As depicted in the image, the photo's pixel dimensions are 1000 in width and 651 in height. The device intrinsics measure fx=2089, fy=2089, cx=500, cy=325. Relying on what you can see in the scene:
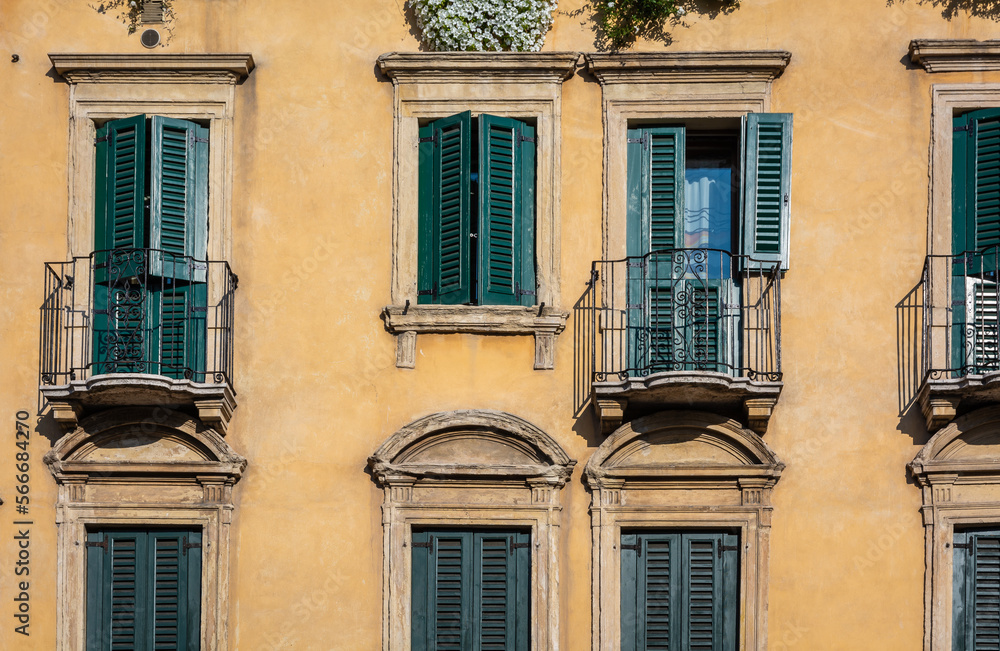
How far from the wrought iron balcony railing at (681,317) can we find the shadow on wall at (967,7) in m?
2.76

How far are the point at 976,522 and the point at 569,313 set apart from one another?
3768mm

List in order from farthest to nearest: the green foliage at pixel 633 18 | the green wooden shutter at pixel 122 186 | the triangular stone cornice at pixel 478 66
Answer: the green foliage at pixel 633 18 → the triangular stone cornice at pixel 478 66 → the green wooden shutter at pixel 122 186

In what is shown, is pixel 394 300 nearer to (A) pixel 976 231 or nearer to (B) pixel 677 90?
(B) pixel 677 90

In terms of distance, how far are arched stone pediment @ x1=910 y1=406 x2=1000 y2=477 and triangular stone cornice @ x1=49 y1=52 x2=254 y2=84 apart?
21.9ft

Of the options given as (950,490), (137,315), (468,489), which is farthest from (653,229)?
(137,315)

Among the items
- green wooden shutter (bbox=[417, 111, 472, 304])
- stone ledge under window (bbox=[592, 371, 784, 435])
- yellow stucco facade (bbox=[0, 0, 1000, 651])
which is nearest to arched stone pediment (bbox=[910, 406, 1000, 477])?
yellow stucco facade (bbox=[0, 0, 1000, 651])

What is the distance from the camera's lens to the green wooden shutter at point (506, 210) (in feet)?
58.2

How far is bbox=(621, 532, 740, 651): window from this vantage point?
56.1 ft

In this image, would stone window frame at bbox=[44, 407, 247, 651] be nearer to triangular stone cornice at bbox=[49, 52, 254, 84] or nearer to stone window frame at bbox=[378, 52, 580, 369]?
stone window frame at bbox=[378, 52, 580, 369]

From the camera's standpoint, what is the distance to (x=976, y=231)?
17.8 metres

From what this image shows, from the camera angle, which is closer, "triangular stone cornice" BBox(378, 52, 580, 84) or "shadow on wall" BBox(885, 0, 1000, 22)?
"triangular stone cornice" BBox(378, 52, 580, 84)

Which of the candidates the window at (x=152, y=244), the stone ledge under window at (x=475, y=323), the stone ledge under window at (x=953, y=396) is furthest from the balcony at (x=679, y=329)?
the window at (x=152, y=244)

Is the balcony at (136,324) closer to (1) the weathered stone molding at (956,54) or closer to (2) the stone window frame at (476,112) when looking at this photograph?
(2) the stone window frame at (476,112)

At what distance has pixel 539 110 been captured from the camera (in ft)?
59.2
